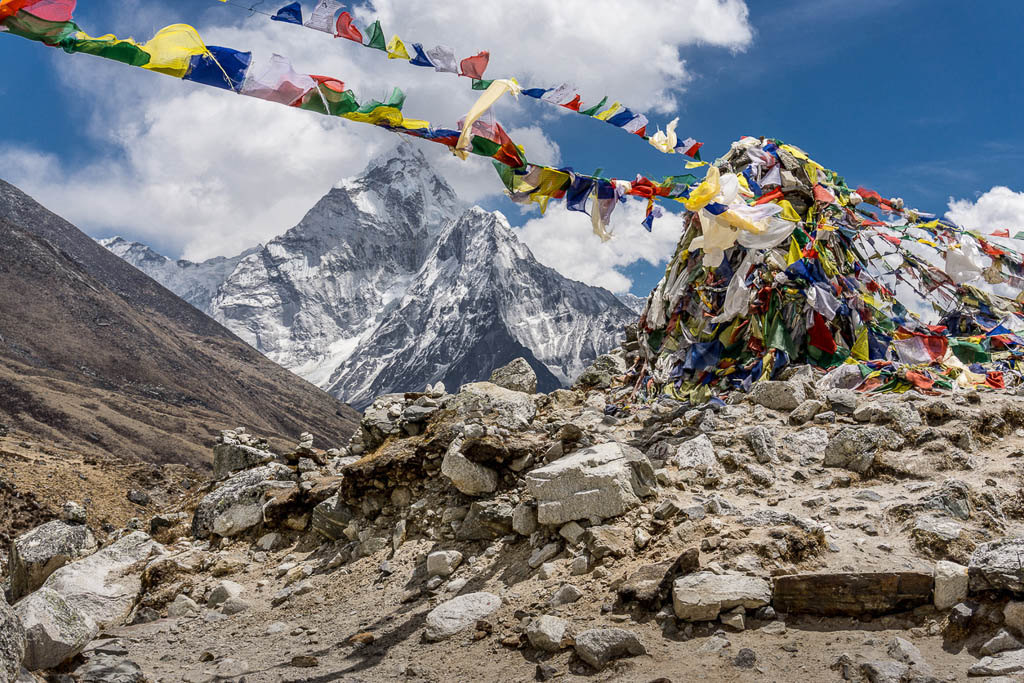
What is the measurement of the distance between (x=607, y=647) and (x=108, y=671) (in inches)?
150

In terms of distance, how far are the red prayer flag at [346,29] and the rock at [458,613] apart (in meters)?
5.27

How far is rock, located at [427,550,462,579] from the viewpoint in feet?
22.0

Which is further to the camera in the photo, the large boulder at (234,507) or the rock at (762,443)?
the large boulder at (234,507)

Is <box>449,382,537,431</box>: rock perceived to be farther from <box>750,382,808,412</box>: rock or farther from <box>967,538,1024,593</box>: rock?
<box>967,538,1024,593</box>: rock

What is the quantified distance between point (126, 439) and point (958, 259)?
71939mm

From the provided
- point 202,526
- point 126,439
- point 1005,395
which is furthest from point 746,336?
point 126,439

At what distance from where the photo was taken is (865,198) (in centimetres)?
1509

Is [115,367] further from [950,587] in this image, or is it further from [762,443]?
[950,587]

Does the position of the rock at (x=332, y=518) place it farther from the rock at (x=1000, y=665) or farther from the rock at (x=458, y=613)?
the rock at (x=1000, y=665)

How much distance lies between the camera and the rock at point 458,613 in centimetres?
557

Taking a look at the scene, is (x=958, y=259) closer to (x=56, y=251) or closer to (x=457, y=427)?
(x=457, y=427)

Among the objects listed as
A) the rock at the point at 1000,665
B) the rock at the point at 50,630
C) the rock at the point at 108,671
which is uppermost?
the rock at the point at 1000,665

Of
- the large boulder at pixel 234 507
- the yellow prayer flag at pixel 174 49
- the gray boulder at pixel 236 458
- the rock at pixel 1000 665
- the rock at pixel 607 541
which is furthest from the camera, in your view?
the gray boulder at pixel 236 458

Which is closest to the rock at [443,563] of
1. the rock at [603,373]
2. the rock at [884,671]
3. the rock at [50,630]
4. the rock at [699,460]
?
the rock at [699,460]
